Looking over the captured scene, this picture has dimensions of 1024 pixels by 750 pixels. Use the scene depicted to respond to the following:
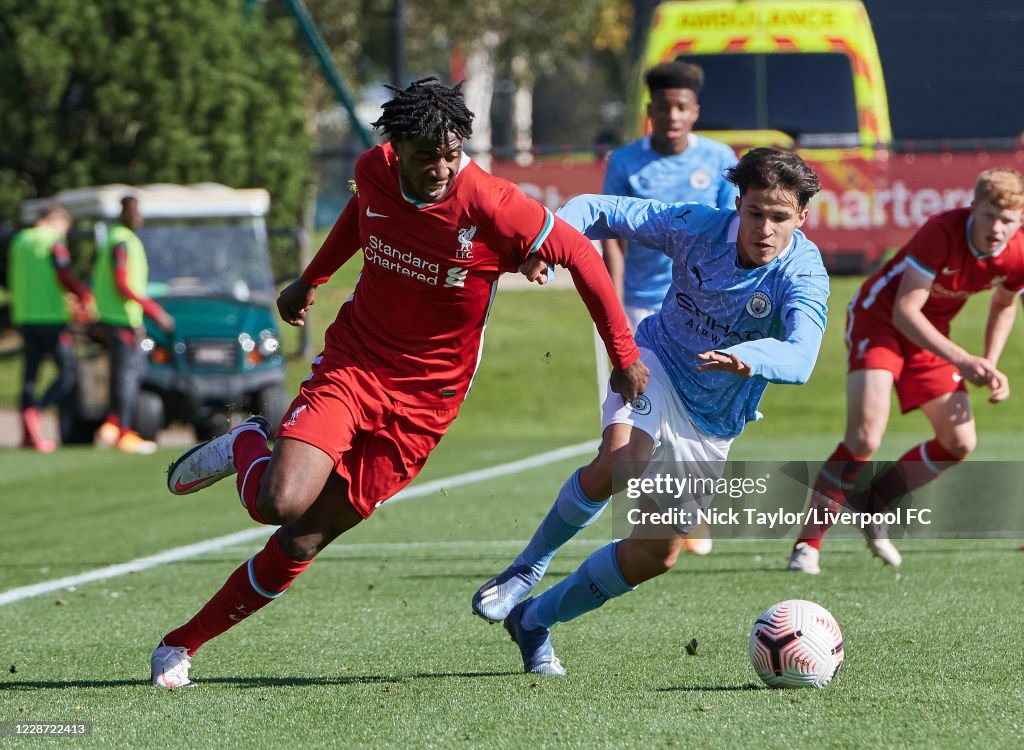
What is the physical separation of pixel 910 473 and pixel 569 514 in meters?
3.30

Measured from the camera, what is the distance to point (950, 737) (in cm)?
458

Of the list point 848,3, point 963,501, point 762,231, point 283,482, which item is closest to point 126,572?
point 283,482

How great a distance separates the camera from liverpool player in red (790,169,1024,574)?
25.0ft

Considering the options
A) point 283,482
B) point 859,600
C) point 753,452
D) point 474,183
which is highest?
point 474,183

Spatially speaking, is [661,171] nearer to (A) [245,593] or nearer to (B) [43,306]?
(A) [245,593]

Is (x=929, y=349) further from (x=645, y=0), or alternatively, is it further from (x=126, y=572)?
(x=645, y=0)

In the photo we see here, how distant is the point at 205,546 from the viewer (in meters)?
9.58

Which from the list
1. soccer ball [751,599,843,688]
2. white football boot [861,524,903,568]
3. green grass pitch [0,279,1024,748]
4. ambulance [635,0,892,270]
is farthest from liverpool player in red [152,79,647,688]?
ambulance [635,0,892,270]

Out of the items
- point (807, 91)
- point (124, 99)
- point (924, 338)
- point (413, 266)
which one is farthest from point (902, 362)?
point (124, 99)

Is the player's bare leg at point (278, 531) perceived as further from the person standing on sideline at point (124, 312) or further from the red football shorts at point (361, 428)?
the person standing on sideline at point (124, 312)

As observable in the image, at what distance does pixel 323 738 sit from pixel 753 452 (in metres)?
9.79

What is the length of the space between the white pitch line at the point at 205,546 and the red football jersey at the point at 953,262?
96.4 inches

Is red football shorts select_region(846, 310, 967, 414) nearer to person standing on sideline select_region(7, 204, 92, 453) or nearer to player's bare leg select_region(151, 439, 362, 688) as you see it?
player's bare leg select_region(151, 439, 362, 688)

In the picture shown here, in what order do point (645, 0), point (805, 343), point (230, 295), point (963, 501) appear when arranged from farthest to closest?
point (645, 0) < point (230, 295) < point (963, 501) < point (805, 343)
